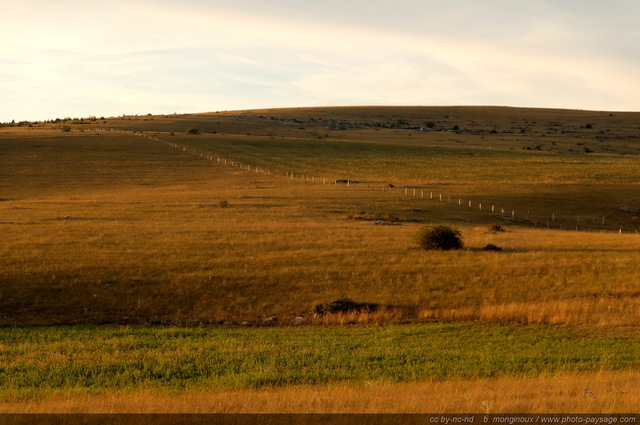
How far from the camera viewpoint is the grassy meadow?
48.9 ft

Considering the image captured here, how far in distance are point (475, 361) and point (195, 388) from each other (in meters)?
7.67

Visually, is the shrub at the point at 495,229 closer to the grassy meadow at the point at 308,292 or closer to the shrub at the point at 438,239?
the grassy meadow at the point at 308,292

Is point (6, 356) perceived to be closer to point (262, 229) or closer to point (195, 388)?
point (195, 388)

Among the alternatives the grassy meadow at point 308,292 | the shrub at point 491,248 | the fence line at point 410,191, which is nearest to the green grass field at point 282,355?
the grassy meadow at point 308,292

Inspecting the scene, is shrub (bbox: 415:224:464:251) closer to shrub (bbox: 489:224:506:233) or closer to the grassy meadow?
the grassy meadow

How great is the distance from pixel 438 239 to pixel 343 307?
1427 centimetres

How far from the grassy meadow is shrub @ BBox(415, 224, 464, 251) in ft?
2.69

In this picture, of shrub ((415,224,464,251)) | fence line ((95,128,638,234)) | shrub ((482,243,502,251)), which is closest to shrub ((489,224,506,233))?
fence line ((95,128,638,234))

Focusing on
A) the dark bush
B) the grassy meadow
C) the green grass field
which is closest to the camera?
the grassy meadow

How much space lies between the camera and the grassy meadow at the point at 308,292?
14891 millimetres

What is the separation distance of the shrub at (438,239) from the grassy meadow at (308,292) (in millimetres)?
820

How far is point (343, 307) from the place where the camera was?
2552cm
